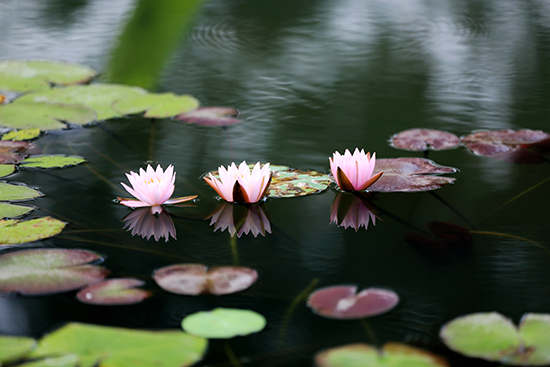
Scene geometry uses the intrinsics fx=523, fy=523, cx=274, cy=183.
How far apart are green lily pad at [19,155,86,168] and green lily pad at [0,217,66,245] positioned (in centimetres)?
33

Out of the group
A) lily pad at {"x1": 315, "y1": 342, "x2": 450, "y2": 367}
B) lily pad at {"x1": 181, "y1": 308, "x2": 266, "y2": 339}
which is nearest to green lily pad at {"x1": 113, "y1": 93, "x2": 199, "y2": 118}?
lily pad at {"x1": 181, "y1": 308, "x2": 266, "y2": 339}

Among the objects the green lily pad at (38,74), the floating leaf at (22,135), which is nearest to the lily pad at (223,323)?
the floating leaf at (22,135)

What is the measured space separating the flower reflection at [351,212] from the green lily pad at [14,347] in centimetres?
62

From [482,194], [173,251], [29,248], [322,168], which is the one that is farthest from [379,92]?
[29,248]

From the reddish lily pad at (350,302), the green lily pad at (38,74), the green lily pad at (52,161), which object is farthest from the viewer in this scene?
the green lily pad at (38,74)

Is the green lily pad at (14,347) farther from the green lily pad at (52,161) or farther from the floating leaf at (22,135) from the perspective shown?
the floating leaf at (22,135)

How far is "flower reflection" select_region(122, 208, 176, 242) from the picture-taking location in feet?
3.51

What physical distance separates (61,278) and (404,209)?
0.72m

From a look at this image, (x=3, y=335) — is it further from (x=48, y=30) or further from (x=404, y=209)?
(x=48, y=30)

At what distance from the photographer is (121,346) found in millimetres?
718

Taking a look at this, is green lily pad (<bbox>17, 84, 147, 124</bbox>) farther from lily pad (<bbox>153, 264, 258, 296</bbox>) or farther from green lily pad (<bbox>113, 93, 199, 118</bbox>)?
lily pad (<bbox>153, 264, 258, 296</bbox>)

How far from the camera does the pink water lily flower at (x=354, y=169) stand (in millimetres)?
1207

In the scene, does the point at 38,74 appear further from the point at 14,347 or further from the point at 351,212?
the point at 14,347

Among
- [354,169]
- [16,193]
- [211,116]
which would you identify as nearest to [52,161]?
[16,193]
